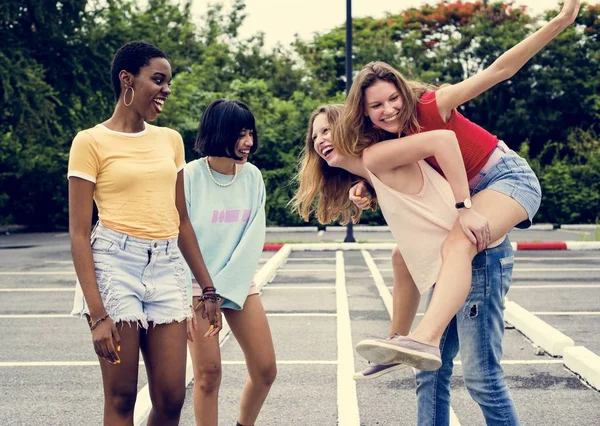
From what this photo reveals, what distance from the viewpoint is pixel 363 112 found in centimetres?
344

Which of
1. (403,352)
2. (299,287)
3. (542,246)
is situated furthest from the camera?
(542,246)

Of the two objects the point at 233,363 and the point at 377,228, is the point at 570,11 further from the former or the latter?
the point at 377,228

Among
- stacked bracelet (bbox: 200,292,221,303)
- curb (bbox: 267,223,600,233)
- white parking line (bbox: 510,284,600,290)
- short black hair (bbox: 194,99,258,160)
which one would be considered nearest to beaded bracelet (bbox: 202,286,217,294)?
stacked bracelet (bbox: 200,292,221,303)

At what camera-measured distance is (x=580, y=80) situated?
27172 mm

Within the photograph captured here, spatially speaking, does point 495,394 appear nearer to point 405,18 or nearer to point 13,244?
point 13,244

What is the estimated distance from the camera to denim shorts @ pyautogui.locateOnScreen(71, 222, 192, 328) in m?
3.28

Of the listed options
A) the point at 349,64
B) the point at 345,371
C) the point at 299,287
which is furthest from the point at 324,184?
the point at 349,64

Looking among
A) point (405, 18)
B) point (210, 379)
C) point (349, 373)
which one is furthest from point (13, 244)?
point (405, 18)

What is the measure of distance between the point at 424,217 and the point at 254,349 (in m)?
1.26

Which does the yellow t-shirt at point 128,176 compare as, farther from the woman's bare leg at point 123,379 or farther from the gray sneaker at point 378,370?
the gray sneaker at point 378,370

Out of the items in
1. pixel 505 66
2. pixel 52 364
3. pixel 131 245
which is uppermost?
pixel 505 66

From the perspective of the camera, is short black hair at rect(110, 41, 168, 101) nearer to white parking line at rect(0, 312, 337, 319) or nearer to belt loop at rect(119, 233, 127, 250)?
belt loop at rect(119, 233, 127, 250)

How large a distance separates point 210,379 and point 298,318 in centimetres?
452

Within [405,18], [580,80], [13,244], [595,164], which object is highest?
[405,18]
